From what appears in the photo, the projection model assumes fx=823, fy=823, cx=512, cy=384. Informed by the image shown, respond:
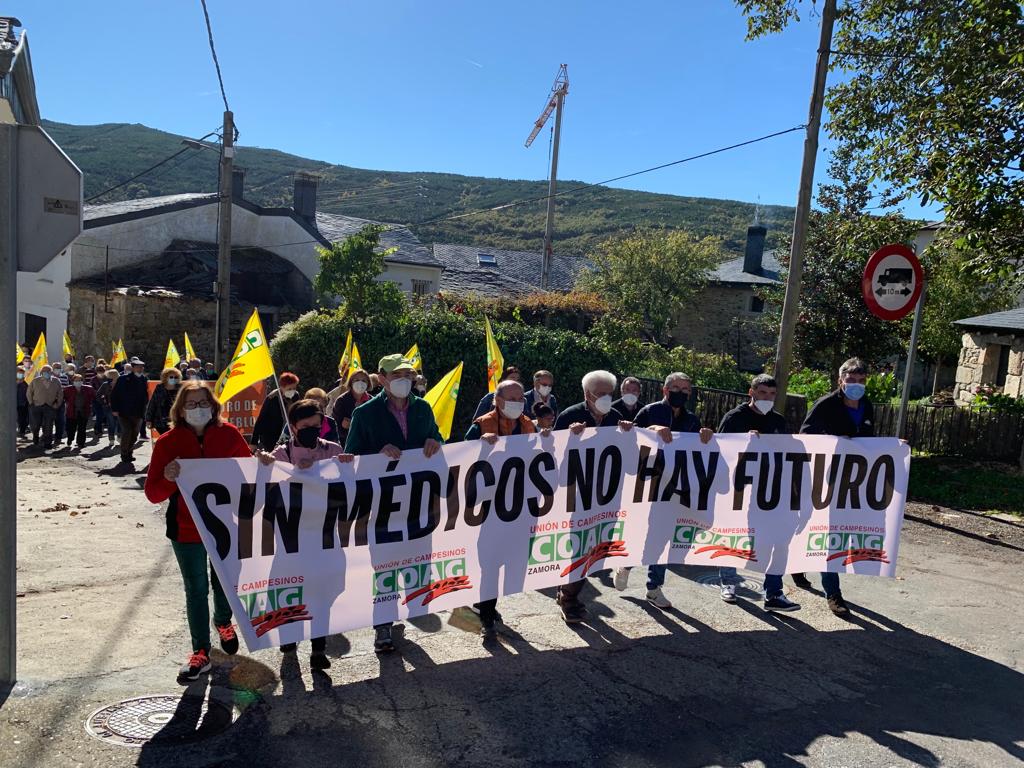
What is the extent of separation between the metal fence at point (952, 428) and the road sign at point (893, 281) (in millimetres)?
3756

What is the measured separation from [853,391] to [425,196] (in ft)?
418

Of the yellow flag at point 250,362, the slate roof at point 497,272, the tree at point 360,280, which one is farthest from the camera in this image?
the slate roof at point 497,272

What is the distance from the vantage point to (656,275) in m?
40.2

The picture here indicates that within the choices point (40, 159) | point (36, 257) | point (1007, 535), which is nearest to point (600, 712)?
point (36, 257)

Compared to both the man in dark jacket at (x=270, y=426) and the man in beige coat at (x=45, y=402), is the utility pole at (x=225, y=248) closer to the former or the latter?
the man in beige coat at (x=45, y=402)

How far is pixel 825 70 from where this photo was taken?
11.6m

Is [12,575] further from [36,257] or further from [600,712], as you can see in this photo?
[600,712]

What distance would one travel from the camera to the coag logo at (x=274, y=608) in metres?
4.77

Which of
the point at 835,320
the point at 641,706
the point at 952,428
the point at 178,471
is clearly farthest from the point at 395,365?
the point at 835,320

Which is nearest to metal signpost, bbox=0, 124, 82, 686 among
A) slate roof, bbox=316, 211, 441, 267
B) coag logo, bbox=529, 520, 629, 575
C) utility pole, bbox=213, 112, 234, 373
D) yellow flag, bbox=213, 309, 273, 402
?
yellow flag, bbox=213, 309, 273, 402

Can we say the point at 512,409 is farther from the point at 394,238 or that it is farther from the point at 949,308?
the point at 394,238

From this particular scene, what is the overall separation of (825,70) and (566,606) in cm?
906

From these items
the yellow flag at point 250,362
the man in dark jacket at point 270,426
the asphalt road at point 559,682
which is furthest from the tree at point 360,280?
the asphalt road at point 559,682

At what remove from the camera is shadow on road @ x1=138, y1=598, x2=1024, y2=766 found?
416 cm
